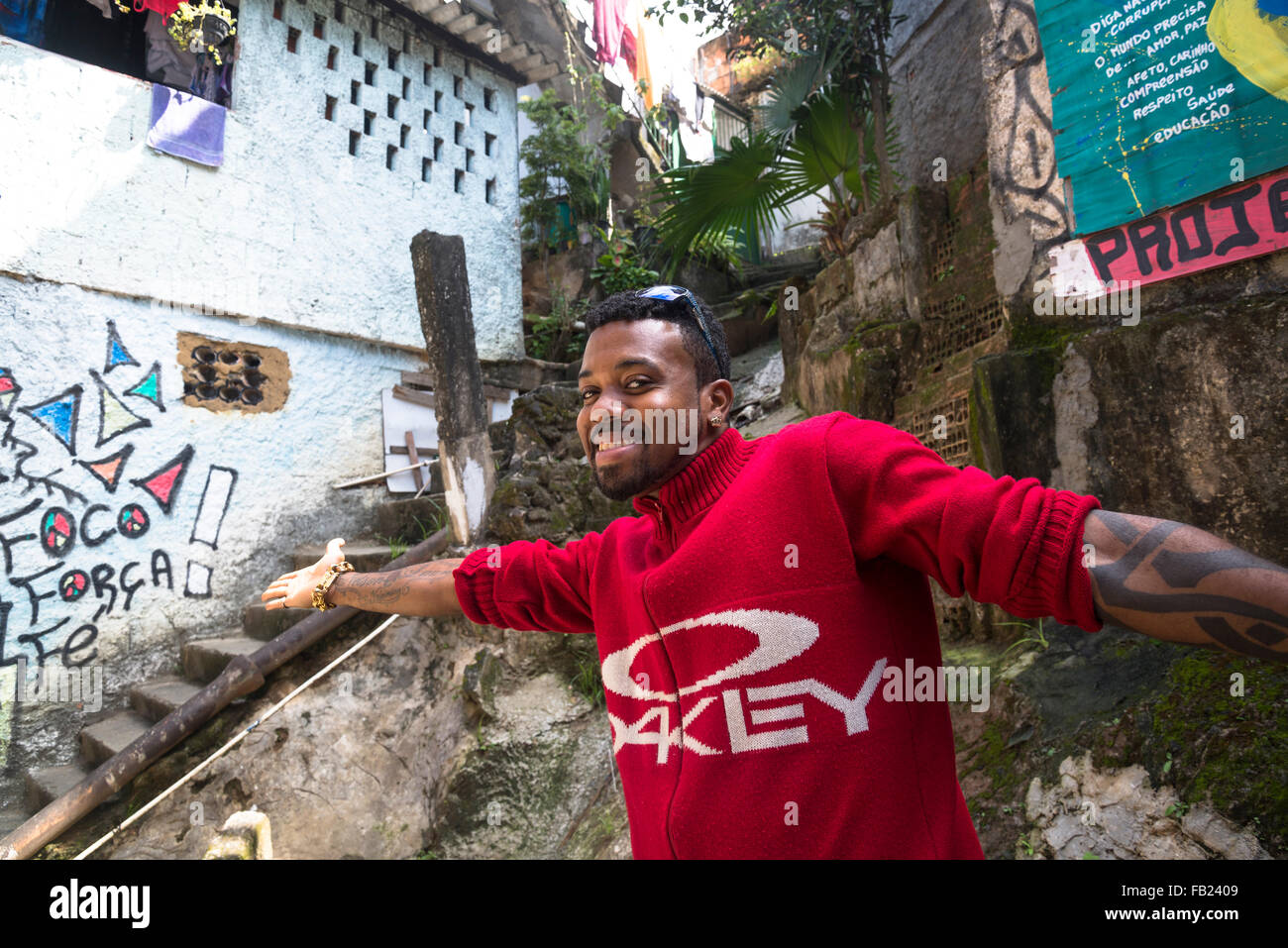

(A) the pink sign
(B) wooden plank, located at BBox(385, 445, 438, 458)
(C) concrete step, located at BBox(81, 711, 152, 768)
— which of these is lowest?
(C) concrete step, located at BBox(81, 711, 152, 768)

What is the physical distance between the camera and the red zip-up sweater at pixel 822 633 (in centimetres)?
108

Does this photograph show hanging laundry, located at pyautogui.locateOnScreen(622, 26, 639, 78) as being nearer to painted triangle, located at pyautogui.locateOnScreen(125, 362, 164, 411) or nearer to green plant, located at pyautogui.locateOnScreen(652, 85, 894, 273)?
green plant, located at pyautogui.locateOnScreen(652, 85, 894, 273)

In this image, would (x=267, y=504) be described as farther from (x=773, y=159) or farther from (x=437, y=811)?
(x=773, y=159)

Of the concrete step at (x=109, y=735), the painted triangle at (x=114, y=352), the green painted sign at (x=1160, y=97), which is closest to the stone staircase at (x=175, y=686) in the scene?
the concrete step at (x=109, y=735)

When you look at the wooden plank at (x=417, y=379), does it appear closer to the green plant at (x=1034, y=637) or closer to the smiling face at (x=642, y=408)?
the green plant at (x=1034, y=637)

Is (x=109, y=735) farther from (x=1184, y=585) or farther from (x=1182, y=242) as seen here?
(x=1182, y=242)

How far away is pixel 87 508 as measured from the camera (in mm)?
5863

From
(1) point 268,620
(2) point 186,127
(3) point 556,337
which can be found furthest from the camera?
(3) point 556,337

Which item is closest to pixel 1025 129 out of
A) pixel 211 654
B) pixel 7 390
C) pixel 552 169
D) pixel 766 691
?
pixel 766 691

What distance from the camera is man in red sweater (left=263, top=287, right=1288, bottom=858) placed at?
1.02 meters

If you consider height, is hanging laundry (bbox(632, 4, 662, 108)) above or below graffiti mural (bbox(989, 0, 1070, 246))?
above

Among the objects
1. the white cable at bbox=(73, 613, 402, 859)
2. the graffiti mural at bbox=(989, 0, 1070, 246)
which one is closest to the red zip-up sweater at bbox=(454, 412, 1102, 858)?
the graffiti mural at bbox=(989, 0, 1070, 246)

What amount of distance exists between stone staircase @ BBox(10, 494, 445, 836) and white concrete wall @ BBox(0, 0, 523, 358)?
2.51 metres

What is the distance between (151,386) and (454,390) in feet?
9.22
